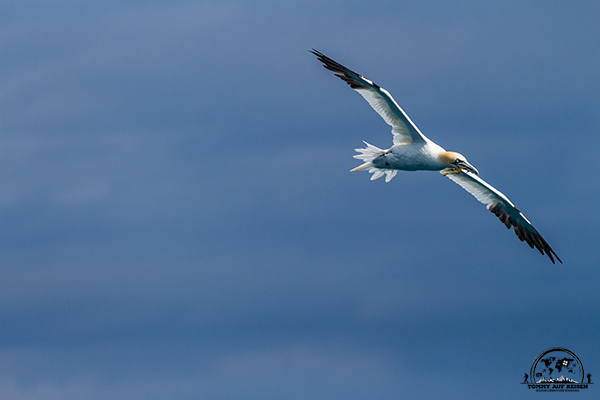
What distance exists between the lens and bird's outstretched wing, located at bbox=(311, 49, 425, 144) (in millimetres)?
42125

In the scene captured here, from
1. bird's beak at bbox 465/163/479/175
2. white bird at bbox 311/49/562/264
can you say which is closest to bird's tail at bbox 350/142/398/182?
white bird at bbox 311/49/562/264

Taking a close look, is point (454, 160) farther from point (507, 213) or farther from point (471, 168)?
point (507, 213)

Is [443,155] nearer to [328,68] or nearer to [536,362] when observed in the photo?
[328,68]

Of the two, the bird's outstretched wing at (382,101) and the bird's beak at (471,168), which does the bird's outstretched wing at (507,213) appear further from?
the bird's outstretched wing at (382,101)

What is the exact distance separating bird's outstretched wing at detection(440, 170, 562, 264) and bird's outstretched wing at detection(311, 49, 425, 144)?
14.6ft

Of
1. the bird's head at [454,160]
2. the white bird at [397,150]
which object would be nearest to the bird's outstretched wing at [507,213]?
the white bird at [397,150]

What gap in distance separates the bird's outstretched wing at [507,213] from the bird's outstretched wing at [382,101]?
14.6 feet

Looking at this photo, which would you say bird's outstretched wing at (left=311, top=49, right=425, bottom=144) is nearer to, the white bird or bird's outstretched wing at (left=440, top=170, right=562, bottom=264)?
the white bird

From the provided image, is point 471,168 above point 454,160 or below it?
above

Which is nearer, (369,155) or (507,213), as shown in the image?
(369,155)

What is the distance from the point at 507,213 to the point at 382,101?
9.28m

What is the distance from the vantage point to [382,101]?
42688mm

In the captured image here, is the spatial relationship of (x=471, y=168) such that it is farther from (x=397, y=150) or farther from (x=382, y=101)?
(x=382, y=101)

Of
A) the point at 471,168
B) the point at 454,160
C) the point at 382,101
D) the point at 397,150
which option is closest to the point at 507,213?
the point at 471,168
